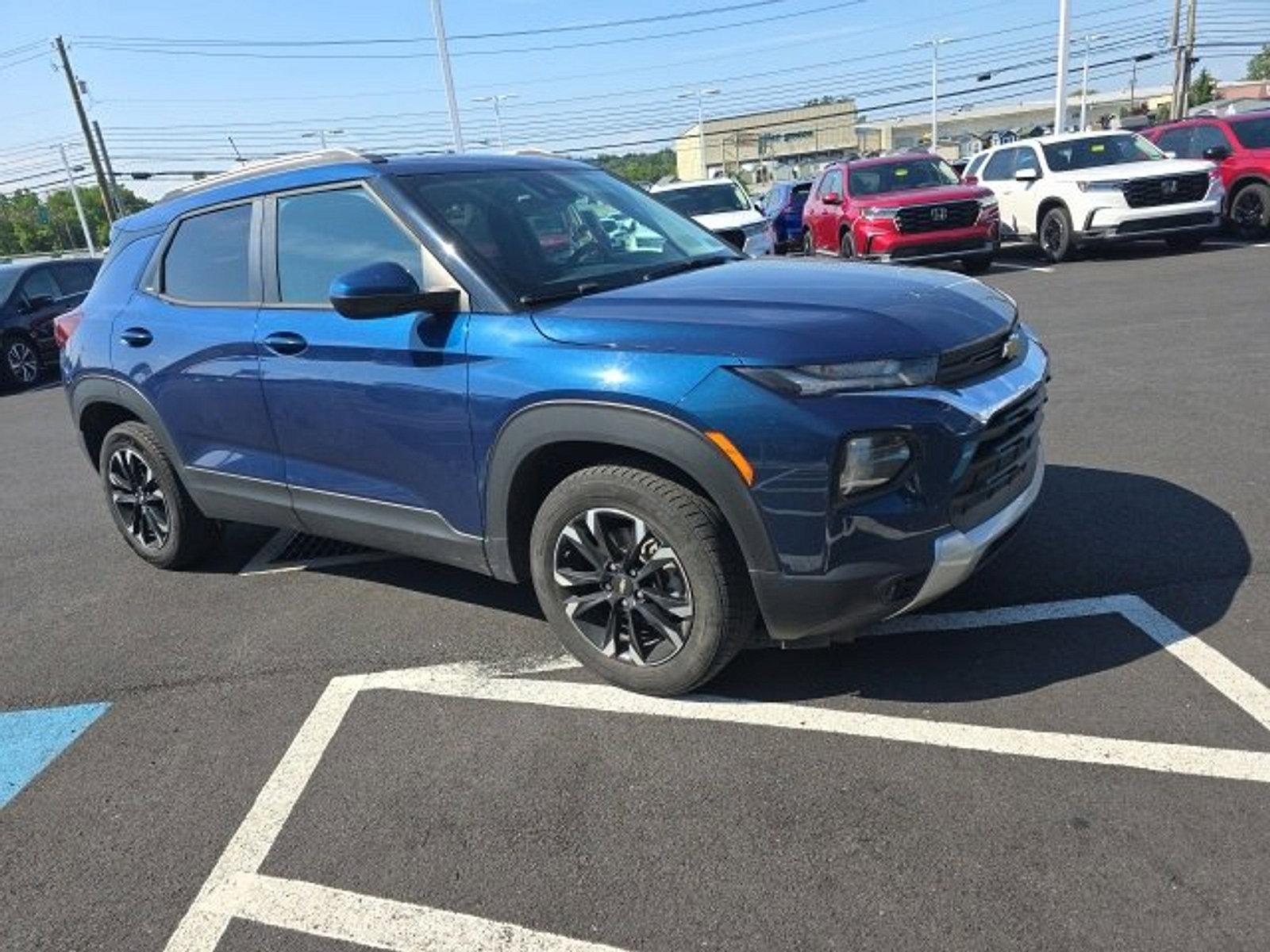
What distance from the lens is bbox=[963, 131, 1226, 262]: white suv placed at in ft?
43.1

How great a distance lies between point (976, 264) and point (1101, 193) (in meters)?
1.98

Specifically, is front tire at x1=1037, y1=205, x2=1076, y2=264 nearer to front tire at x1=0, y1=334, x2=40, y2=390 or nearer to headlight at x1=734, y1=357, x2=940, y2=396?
headlight at x1=734, y1=357, x2=940, y2=396

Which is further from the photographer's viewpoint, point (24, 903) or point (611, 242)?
point (611, 242)

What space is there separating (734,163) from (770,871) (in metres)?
115

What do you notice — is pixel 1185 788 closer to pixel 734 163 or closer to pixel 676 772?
pixel 676 772

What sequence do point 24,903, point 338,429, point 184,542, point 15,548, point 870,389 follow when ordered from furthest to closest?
point 15,548, point 184,542, point 338,429, point 870,389, point 24,903

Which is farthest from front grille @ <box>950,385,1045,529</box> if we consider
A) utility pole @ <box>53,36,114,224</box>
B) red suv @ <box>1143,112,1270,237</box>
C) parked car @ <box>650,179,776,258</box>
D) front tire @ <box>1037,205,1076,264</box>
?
utility pole @ <box>53,36,114,224</box>

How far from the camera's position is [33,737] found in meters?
3.49

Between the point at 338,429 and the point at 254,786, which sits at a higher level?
the point at 338,429

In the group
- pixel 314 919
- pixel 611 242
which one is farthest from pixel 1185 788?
pixel 611 242

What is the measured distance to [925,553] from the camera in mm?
2846

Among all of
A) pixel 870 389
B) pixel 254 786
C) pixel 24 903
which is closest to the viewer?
pixel 24 903

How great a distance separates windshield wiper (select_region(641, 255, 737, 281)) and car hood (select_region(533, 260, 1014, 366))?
15 cm

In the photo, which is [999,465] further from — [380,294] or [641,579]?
[380,294]
